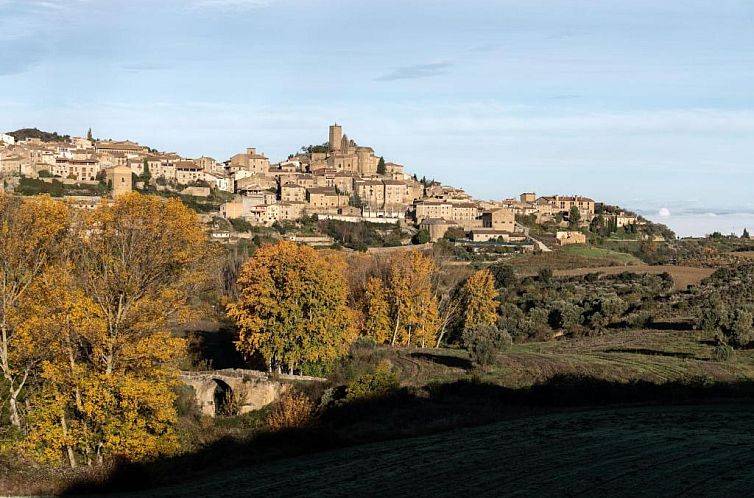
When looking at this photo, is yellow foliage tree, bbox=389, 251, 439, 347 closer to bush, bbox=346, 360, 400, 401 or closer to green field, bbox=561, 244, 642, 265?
bush, bbox=346, 360, 400, 401

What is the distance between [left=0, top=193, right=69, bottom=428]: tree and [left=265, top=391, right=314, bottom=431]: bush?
19.5ft

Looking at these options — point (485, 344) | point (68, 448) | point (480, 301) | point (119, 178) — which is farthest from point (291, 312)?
point (119, 178)

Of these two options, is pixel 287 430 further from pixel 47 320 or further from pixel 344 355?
pixel 344 355

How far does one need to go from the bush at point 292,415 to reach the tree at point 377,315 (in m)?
16.6

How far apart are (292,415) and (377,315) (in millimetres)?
19041

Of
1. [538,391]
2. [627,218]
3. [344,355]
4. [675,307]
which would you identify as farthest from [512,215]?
[538,391]

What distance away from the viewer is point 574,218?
10500cm

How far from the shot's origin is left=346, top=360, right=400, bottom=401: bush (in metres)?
23.1

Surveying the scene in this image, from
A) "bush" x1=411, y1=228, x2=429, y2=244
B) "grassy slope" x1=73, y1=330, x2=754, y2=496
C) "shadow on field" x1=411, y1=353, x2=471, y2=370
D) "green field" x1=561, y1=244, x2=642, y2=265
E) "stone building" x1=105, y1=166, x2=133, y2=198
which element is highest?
"stone building" x1=105, y1=166, x2=133, y2=198

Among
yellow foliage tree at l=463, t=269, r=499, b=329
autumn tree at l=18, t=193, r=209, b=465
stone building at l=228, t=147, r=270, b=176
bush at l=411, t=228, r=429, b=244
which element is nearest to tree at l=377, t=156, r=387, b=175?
stone building at l=228, t=147, r=270, b=176

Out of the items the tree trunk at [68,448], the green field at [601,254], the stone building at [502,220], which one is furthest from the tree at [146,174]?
the tree trunk at [68,448]

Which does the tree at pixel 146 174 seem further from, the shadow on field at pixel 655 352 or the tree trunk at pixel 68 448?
the tree trunk at pixel 68 448

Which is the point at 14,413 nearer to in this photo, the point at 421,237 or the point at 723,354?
the point at 723,354

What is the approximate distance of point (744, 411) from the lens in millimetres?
20109
